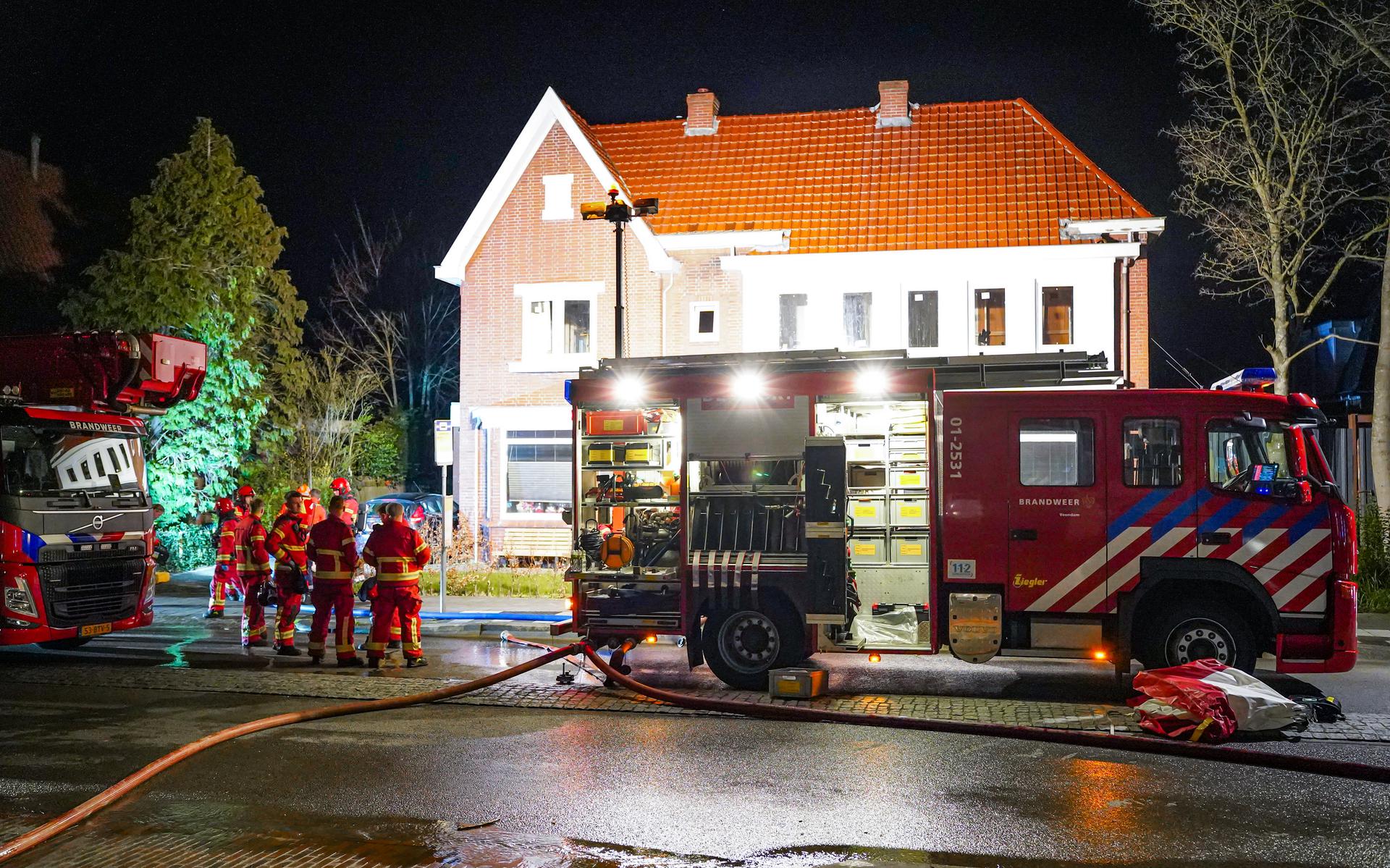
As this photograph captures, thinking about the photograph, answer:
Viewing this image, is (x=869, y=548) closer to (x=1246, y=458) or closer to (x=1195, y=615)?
(x=1195, y=615)

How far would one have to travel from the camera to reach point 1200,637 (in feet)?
31.4

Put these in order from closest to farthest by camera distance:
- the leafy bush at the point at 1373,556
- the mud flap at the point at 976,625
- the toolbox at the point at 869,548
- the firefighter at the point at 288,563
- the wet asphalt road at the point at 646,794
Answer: the wet asphalt road at the point at 646,794, the mud flap at the point at 976,625, the toolbox at the point at 869,548, the firefighter at the point at 288,563, the leafy bush at the point at 1373,556

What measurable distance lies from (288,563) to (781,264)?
487 inches

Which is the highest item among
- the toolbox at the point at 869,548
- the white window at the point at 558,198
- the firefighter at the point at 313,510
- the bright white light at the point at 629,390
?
the white window at the point at 558,198

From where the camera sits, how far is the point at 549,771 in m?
7.45

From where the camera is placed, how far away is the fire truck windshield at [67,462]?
1159 cm

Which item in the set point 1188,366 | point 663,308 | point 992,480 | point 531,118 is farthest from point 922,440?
point 1188,366

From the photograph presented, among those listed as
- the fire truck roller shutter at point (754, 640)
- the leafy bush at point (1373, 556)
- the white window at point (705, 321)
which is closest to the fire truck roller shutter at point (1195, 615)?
the fire truck roller shutter at point (754, 640)

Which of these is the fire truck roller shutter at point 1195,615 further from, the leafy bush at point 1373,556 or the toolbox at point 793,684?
the leafy bush at point 1373,556

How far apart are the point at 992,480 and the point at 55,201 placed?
94.8ft

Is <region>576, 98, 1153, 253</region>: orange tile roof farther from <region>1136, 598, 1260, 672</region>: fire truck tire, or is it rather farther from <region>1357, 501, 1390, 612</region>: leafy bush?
<region>1136, 598, 1260, 672</region>: fire truck tire

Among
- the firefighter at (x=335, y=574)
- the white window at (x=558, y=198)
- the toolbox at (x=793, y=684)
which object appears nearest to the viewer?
the toolbox at (x=793, y=684)

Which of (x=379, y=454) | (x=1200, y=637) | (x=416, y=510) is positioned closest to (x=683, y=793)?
(x=1200, y=637)

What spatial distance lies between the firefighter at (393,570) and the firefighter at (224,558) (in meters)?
4.68
